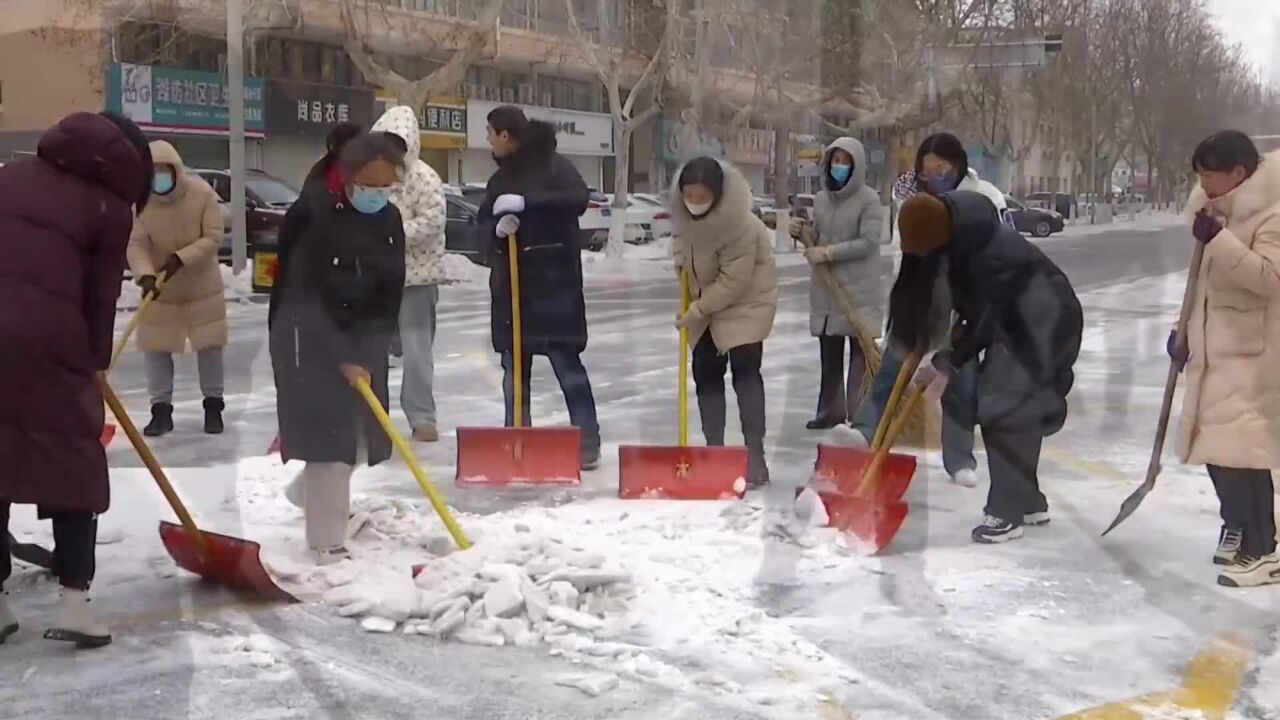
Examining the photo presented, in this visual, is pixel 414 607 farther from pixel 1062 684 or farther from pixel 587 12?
pixel 587 12

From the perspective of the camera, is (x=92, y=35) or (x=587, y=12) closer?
(x=92, y=35)

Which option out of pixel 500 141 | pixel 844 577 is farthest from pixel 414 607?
pixel 500 141

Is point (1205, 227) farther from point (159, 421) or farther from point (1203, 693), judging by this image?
point (159, 421)

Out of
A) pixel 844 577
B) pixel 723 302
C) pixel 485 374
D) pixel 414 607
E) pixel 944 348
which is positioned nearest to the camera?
pixel 414 607

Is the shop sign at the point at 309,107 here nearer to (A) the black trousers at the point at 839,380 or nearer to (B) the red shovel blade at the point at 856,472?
(A) the black trousers at the point at 839,380

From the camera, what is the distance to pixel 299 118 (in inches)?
1242

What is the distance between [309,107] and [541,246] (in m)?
27.1

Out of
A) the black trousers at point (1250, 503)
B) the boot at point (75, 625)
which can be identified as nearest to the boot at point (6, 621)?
the boot at point (75, 625)

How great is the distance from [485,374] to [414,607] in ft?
18.5

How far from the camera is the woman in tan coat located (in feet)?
23.1

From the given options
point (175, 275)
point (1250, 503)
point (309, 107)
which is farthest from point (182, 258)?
point (309, 107)

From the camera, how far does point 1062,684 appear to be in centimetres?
387

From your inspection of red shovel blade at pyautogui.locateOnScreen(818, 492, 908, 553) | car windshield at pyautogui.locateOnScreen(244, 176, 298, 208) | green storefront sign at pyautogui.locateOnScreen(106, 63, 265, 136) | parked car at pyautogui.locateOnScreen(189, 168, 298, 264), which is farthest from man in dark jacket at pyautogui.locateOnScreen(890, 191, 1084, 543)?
green storefront sign at pyautogui.locateOnScreen(106, 63, 265, 136)

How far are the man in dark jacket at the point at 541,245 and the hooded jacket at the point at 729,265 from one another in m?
0.61
